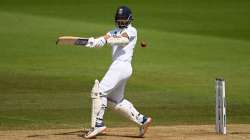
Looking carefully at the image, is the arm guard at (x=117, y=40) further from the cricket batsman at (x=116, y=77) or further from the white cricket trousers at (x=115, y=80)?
the white cricket trousers at (x=115, y=80)

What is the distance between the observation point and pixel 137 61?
29016 millimetres

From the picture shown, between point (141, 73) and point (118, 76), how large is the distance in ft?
40.2

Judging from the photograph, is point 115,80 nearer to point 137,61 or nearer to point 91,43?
point 91,43

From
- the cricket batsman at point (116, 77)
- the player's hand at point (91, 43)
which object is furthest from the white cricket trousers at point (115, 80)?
the player's hand at point (91, 43)

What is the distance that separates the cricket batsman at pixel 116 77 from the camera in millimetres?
13781

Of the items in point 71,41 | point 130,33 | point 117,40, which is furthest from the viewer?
point 130,33

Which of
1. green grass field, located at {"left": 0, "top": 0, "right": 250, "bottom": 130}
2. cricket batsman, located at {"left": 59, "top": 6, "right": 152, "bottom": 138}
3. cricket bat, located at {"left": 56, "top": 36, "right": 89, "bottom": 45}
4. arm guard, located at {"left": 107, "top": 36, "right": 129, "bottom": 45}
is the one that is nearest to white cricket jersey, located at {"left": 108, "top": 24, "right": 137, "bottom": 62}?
cricket batsman, located at {"left": 59, "top": 6, "right": 152, "bottom": 138}

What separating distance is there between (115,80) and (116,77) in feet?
0.18

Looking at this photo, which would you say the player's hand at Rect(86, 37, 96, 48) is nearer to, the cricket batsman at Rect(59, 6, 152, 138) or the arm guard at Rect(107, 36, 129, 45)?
the cricket batsman at Rect(59, 6, 152, 138)

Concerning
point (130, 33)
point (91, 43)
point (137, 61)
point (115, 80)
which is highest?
point (137, 61)

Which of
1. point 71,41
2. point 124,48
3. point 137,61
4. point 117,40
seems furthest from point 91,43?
point 137,61

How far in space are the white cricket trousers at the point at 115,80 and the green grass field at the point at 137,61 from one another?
8.60 ft

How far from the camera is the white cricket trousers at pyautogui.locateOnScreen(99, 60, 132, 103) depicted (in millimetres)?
13820

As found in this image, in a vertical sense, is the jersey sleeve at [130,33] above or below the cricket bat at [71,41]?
above
